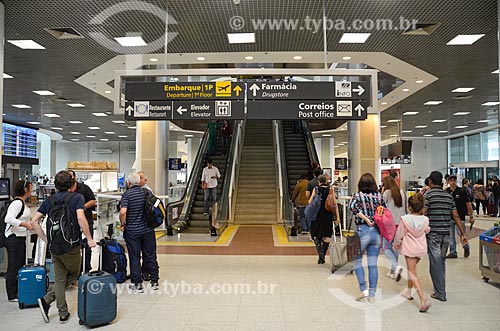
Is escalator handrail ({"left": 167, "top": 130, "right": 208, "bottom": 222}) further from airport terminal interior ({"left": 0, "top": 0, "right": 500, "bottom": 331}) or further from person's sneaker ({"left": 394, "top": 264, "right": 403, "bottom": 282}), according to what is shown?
person's sneaker ({"left": 394, "top": 264, "right": 403, "bottom": 282})

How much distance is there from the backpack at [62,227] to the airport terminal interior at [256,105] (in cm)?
72

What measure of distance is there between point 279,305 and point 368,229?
1.42 meters

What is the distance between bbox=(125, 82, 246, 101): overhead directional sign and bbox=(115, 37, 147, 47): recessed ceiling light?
2.32m

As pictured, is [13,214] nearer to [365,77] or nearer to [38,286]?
[38,286]

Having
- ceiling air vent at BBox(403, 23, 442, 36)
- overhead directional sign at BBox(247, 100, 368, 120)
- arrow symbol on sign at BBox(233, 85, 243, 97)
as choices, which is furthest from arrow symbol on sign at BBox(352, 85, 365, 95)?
ceiling air vent at BBox(403, 23, 442, 36)

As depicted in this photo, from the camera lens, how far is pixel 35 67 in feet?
31.5

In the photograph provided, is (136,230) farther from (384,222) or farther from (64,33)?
(64,33)

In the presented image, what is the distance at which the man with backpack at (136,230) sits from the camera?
538 cm

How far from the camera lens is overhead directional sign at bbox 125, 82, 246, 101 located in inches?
225

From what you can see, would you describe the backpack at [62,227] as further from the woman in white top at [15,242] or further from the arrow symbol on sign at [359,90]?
the arrow symbol on sign at [359,90]

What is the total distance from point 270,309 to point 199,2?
4.44 metres

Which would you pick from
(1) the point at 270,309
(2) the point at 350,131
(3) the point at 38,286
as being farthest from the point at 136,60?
(2) the point at 350,131

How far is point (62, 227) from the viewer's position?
427 centimetres

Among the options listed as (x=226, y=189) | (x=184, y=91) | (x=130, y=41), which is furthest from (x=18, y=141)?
(x=184, y=91)
